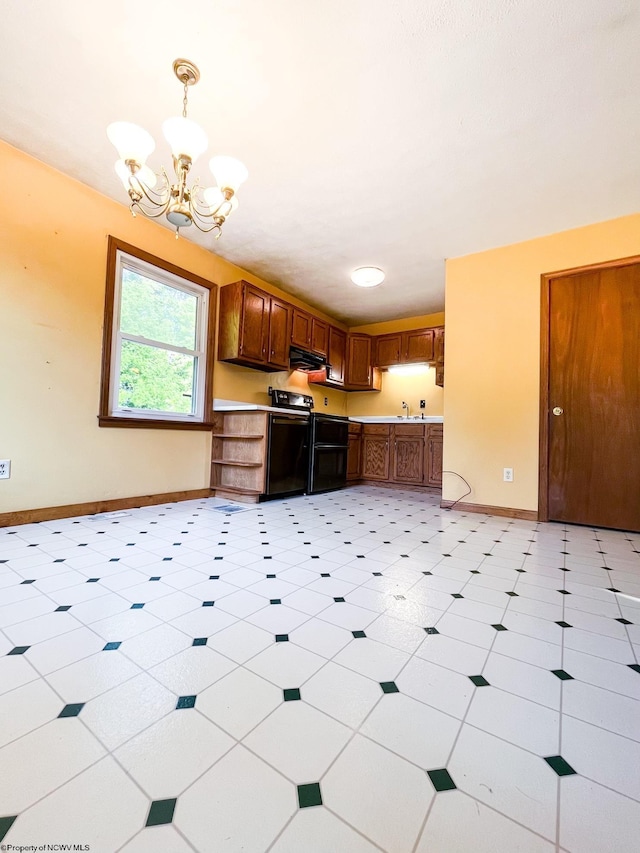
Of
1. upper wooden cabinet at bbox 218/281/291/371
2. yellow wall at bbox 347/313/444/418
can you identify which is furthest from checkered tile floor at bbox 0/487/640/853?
yellow wall at bbox 347/313/444/418

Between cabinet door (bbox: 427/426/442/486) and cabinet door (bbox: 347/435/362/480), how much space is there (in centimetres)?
110

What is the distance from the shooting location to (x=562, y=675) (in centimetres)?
118

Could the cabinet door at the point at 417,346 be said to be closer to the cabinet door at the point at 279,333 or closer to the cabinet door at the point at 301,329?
the cabinet door at the point at 301,329

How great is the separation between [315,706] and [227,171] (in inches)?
98.0

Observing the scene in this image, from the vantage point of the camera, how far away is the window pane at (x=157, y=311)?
3389mm

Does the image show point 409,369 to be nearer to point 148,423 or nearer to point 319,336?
point 319,336

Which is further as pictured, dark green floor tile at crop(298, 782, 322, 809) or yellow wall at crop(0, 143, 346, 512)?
yellow wall at crop(0, 143, 346, 512)

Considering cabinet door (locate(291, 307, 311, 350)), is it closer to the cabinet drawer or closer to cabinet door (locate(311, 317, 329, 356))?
cabinet door (locate(311, 317, 329, 356))

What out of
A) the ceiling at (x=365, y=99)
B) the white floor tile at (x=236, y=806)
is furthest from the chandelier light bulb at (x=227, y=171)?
the white floor tile at (x=236, y=806)

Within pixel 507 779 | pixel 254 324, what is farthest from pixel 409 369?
pixel 507 779

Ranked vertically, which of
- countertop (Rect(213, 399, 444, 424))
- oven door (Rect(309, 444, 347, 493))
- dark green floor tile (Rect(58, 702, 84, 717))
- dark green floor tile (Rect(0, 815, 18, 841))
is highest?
countertop (Rect(213, 399, 444, 424))

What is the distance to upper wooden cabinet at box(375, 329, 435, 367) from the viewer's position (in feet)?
17.8

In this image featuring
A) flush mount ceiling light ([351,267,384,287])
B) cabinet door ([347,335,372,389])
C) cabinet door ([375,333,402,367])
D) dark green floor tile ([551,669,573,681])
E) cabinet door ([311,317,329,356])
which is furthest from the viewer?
cabinet door ([347,335,372,389])

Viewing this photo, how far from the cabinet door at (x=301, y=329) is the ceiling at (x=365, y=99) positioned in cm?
162
